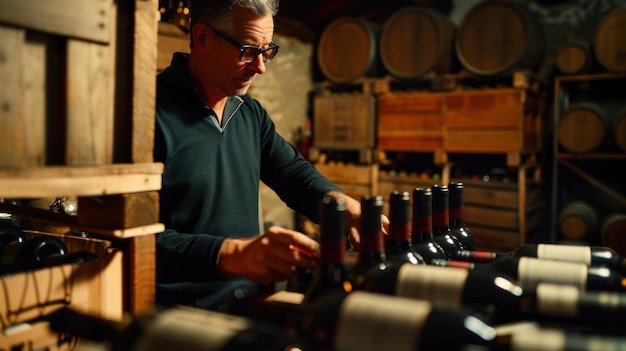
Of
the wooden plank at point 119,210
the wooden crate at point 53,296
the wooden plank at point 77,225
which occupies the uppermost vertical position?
the wooden plank at point 119,210

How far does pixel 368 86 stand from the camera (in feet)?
20.8

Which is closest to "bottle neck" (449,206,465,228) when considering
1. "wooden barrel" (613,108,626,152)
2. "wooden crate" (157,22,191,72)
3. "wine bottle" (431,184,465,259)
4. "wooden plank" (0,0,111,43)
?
"wine bottle" (431,184,465,259)

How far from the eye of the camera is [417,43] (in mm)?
5969

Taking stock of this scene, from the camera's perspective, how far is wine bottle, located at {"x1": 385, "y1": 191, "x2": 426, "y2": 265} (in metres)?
1.32

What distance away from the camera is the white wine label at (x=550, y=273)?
3.82 ft

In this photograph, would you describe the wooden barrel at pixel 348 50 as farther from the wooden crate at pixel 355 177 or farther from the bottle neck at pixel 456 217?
the bottle neck at pixel 456 217

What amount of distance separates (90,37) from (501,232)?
5100 millimetres

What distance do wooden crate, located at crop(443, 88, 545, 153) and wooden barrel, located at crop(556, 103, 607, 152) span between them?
1.08 ft

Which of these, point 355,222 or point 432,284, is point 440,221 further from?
point 432,284

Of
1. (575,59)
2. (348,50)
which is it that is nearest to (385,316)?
(575,59)

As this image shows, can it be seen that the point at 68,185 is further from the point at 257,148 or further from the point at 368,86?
the point at 368,86

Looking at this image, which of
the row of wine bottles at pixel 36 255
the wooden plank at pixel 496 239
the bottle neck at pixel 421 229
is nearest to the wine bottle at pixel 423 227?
the bottle neck at pixel 421 229

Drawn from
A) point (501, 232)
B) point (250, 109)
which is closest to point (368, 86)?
point (501, 232)

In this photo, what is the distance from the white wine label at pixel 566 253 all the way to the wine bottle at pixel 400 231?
0.34m
